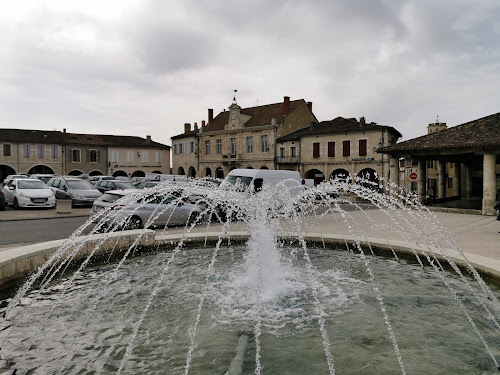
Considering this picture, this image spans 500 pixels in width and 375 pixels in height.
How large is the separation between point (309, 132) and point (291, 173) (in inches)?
945

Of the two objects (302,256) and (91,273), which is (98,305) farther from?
(302,256)

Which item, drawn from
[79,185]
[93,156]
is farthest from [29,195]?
[93,156]

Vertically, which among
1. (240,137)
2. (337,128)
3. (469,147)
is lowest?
(469,147)

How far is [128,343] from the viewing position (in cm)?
397

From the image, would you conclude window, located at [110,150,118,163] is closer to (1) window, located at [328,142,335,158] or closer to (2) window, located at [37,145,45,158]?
(2) window, located at [37,145,45,158]

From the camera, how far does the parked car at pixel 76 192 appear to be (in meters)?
19.8

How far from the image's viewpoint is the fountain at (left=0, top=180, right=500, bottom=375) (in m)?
3.62

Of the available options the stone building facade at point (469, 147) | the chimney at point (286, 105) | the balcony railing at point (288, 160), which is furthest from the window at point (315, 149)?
the stone building facade at point (469, 147)

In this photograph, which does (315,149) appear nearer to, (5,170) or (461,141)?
(461,141)

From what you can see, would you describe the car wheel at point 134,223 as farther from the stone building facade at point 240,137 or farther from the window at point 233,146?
the window at point 233,146

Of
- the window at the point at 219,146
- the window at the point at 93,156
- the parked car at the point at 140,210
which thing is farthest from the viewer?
the window at the point at 93,156

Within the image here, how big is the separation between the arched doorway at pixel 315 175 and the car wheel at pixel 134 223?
31617 millimetres

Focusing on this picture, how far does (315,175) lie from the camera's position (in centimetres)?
4153

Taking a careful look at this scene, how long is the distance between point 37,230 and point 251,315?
9.77 metres
